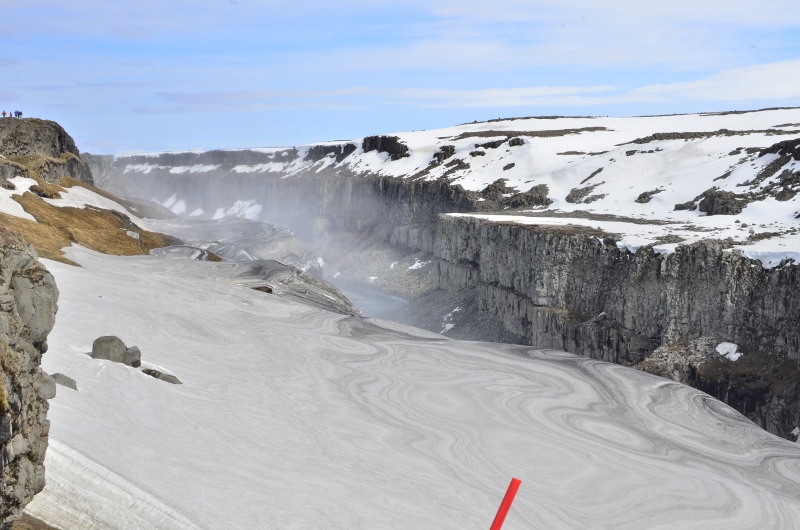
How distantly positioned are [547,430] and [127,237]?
35368 mm

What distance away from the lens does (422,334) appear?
35719 mm

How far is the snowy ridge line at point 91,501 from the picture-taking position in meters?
11.8

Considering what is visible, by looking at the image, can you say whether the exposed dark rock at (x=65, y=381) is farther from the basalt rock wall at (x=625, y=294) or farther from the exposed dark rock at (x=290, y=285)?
the basalt rock wall at (x=625, y=294)

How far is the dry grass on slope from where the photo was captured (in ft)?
125

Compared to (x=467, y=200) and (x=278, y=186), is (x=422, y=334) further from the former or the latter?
(x=278, y=186)

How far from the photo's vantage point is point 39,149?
2539 inches

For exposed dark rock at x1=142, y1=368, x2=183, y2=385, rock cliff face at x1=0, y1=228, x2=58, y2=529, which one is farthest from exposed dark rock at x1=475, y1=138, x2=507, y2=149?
rock cliff face at x1=0, y1=228, x2=58, y2=529

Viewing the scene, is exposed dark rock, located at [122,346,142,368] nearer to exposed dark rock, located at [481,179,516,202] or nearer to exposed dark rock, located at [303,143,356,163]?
exposed dark rock, located at [481,179,516,202]

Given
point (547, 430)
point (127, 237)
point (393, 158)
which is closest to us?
point (547, 430)

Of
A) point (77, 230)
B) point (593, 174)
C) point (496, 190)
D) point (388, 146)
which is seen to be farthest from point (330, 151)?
point (77, 230)

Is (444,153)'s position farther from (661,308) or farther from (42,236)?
(42,236)

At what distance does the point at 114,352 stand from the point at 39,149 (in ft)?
169

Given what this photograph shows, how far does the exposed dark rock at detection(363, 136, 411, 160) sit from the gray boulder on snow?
342 ft

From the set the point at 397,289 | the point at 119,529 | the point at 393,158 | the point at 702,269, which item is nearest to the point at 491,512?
the point at 119,529
